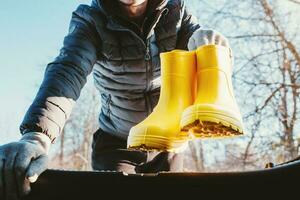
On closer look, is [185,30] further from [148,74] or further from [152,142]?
[152,142]

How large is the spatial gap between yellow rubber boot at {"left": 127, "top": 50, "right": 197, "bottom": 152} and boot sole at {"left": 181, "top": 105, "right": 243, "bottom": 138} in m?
0.07

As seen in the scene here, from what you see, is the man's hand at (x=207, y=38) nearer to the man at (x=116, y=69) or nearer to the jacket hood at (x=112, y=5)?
the man at (x=116, y=69)

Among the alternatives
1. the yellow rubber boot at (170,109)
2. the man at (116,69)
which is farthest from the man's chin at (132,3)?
the yellow rubber boot at (170,109)

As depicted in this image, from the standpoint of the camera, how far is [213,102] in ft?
4.14

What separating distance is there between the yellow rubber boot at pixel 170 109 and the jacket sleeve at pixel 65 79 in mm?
240

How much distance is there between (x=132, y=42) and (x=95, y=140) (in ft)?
2.01

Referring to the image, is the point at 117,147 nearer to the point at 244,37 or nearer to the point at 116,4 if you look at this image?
the point at 116,4

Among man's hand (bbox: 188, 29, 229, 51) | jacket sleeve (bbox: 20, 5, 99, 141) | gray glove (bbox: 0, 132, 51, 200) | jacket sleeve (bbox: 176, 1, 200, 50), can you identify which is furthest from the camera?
jacket sleeve (bbox: 176, 1, 200, 50)

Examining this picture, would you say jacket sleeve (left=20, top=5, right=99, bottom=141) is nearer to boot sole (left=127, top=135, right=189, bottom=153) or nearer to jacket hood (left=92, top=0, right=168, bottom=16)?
jacket hood (left=92, top=0, right=168, bottom=16)

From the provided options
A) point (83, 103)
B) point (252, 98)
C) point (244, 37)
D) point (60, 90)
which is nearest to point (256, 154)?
point (252, 98)

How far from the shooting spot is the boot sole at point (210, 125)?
3.78ft

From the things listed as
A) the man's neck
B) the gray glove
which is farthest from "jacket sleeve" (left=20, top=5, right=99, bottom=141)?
the gray glove

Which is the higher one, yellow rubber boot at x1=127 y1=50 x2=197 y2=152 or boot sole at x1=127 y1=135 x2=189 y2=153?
yellow rubber boot at x1=127 y1=50 x2=197 y2=152

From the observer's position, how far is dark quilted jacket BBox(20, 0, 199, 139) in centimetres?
145
